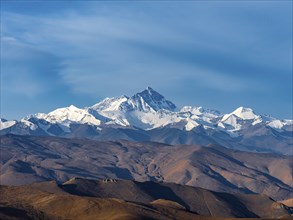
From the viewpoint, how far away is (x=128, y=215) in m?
199

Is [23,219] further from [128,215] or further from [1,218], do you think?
[128,215]

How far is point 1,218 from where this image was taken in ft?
624

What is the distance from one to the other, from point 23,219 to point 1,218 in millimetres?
10072

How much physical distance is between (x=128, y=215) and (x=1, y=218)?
35.7 metres

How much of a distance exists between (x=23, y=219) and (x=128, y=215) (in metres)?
30.1

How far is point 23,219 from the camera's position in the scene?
19912cm

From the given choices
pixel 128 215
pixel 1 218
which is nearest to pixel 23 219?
pixel 1 218
